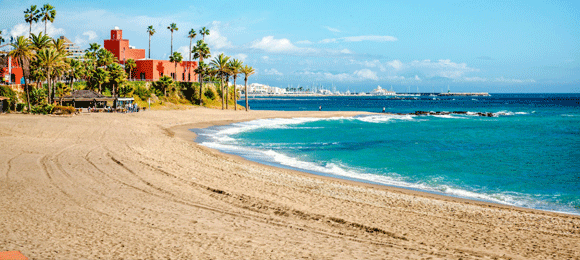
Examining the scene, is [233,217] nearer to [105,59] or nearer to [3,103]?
[3,103]

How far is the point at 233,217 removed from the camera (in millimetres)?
10109

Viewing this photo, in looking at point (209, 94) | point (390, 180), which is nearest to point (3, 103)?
point (390, 180)

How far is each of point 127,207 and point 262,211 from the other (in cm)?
342

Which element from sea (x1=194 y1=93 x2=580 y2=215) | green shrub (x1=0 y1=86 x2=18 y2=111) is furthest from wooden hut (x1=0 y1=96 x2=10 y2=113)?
sea (x1=194 y1=93 x2=580 y2=215)

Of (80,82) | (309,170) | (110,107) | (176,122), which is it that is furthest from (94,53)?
(309,170)

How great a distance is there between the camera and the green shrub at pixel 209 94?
7212cm

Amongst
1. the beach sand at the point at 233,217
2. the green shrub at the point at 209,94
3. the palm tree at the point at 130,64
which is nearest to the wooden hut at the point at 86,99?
the palm tree at the point at 130,64

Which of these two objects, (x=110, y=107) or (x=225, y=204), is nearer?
(x=225, y=204)

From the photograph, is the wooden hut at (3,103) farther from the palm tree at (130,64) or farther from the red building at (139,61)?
the red building at (139,61)

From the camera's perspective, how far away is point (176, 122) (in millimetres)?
41375

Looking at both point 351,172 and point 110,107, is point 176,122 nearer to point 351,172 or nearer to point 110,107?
point 110,107

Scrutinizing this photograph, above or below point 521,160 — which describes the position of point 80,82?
above

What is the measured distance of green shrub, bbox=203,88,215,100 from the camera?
237ft

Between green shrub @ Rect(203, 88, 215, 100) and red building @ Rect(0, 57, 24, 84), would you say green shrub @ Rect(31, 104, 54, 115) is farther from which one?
green shrub @ Rect(203, 88, 215, 100)
